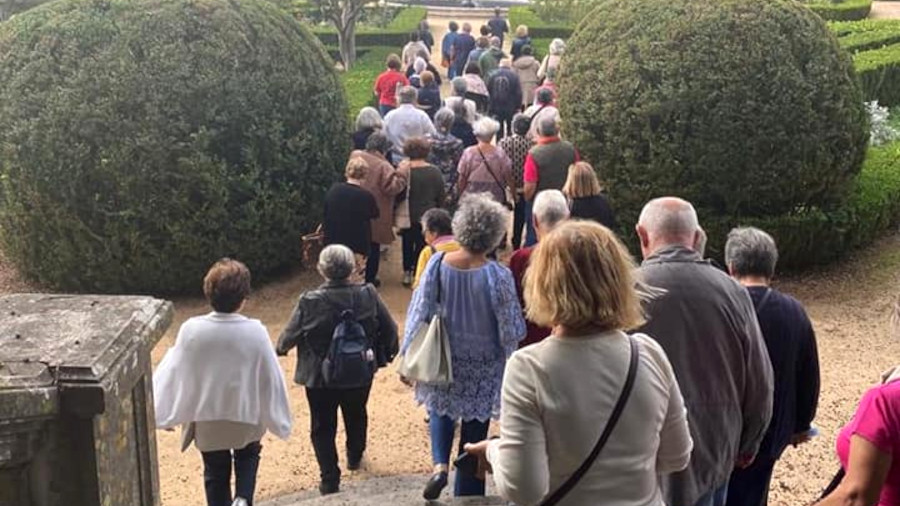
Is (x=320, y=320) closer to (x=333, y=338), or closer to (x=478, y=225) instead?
(x=333, y=338)

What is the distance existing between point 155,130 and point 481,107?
22.4 feet

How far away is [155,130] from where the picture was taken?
8703 mm

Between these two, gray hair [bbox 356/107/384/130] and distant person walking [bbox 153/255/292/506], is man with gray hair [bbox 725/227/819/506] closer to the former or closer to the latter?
distant person walking [bbox 153/255/292/506]

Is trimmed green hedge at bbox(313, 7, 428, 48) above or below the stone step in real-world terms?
below

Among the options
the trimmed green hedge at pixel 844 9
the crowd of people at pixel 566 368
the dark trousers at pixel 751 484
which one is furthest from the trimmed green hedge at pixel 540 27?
the dark trousers at pixel 751 484

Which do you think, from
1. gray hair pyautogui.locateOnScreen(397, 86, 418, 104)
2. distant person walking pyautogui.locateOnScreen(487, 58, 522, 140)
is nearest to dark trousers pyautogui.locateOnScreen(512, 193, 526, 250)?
gray hair pyautogui.locateOnScreen(397, 86, 418, 104)

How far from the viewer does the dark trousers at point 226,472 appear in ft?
17.4

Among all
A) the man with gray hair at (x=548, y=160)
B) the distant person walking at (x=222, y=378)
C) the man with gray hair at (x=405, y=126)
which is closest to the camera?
the distant person walking at (x=222, y=378)

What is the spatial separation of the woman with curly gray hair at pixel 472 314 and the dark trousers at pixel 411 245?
13.5ft

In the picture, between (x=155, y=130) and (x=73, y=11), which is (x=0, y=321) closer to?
(x=155, y=130)

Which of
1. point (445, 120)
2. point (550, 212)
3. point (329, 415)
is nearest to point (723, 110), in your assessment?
point (445, 120)

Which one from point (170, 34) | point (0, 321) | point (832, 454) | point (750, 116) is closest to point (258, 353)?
point (0, 321)

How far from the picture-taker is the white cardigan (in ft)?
9.64

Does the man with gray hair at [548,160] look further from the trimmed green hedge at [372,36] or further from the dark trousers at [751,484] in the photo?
the trimmed green hedge at [372,36]
